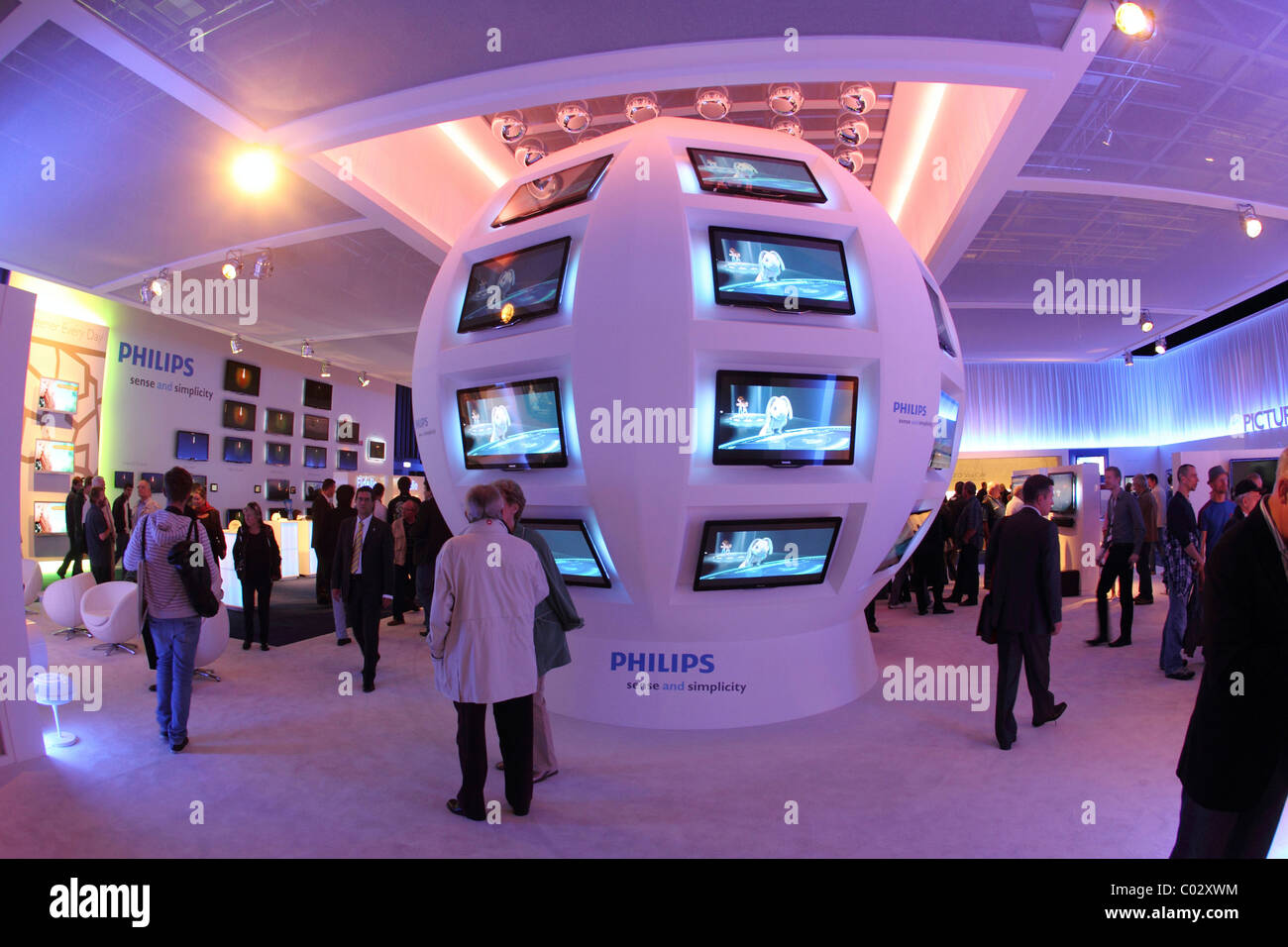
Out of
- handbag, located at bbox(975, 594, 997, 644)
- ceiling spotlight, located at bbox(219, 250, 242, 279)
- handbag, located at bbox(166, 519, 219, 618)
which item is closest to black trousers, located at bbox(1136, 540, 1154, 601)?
handbag, located at bbox(975, 594, 997, 644)

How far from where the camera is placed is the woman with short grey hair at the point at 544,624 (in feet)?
13.8

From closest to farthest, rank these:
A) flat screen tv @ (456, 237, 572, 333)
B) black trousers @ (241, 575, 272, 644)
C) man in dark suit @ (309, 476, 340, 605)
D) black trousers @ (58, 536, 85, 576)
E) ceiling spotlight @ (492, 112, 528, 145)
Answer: flat screen tv @ (456, 237, 572, 333), ceiling spotlight @ (492, 112, 528, 145), black trousers @ (241, 575, 272, 644), man in dark suit @ (309, 476, 340, 605), black trousers @ (58, 536, 85, 576)

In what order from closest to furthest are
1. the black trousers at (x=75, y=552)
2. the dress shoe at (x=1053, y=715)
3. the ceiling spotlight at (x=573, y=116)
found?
the dress shoe at (x=1053, y=715) → the ceiling spotlight at (x=573, y=116) → the black trousers at (x=75, y=552)

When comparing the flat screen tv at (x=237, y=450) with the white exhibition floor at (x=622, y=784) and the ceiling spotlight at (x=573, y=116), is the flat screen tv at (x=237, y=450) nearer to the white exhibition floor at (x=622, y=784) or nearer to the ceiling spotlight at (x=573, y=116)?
the white exhibition floor at (x=622, y=784)

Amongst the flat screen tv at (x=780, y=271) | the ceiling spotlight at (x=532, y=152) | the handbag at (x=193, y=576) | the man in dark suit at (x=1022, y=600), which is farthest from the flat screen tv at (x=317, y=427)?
the man in dark suit at (x=1022, y=600)

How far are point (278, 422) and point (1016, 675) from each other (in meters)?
18.5

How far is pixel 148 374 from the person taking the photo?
1434 cm

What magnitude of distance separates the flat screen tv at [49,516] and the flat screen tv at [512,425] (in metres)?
11.2

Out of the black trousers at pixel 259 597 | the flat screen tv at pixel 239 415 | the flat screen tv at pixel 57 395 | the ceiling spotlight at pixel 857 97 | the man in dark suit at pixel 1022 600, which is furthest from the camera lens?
the flat screen tv at pixel 239 415

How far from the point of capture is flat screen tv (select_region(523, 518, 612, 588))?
207 inches

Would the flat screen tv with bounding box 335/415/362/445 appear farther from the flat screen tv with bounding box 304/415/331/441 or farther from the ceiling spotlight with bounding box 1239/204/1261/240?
the ceiling spotlight with bounding box 1239/204/1261/240

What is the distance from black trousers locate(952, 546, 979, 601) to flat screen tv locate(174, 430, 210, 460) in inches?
652

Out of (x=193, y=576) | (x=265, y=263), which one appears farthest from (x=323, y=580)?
(x=193, y=576)
